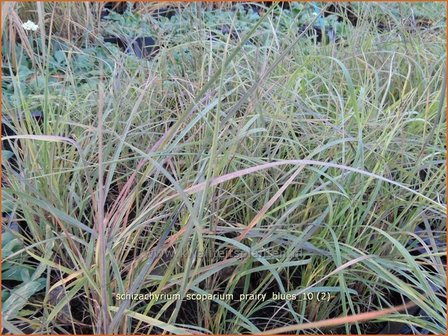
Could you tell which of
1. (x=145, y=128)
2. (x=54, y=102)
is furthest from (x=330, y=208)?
(x=54, y=102)

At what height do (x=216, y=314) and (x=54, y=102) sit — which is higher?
(x=54, y=102)

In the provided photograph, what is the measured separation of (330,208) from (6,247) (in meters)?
0.45

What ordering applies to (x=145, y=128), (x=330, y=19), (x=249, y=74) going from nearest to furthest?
(x=145, y=128)
(x=249, y=74)
(x=330, y=19)

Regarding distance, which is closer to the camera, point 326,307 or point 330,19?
point 326,307

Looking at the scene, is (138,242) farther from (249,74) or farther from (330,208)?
(249,74)

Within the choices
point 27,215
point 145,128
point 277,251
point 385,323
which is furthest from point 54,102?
point 385,323

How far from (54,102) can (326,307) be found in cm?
62

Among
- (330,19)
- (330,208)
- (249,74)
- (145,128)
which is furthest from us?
(330,19)

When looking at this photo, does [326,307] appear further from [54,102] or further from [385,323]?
[54,102]

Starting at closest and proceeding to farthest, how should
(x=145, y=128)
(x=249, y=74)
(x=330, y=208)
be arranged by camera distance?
(x=330, y=208), (x=145, y=128), (x=249, y=74)

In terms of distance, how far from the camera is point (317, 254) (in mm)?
715

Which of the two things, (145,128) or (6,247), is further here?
(145,128)

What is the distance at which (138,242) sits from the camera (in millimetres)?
747

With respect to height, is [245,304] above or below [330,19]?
below
